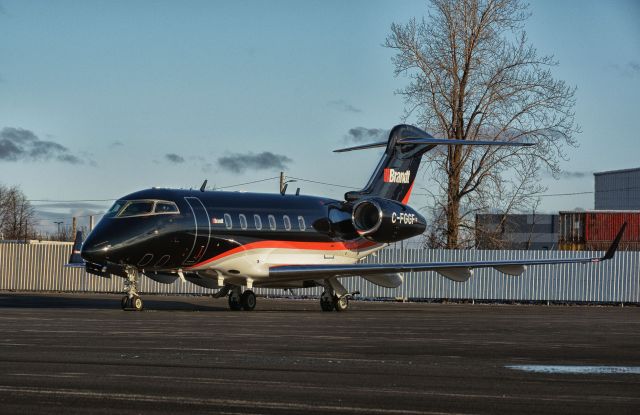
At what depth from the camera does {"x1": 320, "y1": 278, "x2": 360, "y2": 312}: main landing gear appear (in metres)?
32.9

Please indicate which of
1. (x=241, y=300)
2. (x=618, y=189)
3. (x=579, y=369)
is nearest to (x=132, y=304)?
(x=241, y=300)

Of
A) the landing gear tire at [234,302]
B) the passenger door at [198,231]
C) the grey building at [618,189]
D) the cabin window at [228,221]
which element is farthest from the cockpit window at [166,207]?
the grey building at [618,189]

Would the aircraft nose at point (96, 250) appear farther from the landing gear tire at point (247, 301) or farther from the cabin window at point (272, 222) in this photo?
the landing gear tire at point (247, 301)

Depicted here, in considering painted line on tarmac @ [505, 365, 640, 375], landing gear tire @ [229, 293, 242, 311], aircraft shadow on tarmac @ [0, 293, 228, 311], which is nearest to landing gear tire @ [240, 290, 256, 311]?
landing gear tire @ [229, 293, 242, 311]

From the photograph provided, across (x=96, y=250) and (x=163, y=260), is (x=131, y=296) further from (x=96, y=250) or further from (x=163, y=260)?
(x=96, y=250)

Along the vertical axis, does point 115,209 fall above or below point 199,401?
above

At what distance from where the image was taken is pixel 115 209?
29391 mm

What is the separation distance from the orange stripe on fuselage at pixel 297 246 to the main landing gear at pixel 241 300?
6.44 feet

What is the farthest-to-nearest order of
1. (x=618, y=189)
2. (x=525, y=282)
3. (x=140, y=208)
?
1. (x=618, y=189)
2. (x=525, y=282)
3. (x=140, y=208)

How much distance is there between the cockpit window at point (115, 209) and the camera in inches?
1152

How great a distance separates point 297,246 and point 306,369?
1994cm

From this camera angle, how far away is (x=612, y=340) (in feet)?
66.0

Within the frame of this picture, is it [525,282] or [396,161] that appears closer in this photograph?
[396,161]

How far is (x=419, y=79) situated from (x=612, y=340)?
115ft
